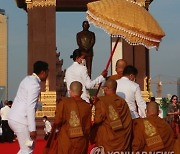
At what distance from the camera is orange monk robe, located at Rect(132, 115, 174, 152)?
23.0 feet

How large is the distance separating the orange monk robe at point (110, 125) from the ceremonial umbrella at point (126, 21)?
4.01 ft

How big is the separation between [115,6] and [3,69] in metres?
66.4

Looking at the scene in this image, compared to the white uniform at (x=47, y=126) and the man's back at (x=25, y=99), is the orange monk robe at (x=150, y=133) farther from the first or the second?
the white uniform at (x=47, y=126)

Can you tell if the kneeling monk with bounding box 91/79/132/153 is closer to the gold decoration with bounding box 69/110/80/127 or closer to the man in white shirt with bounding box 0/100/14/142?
the gold decoration with bounding box 69/110/80/127

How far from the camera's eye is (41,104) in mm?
16969

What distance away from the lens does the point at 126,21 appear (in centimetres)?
789

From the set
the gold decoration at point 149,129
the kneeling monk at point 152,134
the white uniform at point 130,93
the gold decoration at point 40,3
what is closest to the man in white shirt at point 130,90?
the white uniform at point 130,93

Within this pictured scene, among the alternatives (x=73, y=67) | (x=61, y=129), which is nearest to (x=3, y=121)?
(x=73, y=67)

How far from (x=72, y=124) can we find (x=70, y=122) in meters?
0.04

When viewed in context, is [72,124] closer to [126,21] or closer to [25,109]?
[25,109]

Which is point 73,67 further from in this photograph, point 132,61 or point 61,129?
point 132,61

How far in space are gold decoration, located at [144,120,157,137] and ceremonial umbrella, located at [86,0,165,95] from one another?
155 centimetres

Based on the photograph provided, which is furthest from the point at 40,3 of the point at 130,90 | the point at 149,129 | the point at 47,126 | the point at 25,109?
the point at 149,129

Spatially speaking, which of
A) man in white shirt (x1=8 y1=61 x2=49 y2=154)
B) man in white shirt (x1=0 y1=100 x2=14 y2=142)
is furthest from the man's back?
man in white shirt (x1=0 y1=100 x2=14 y2=142)
